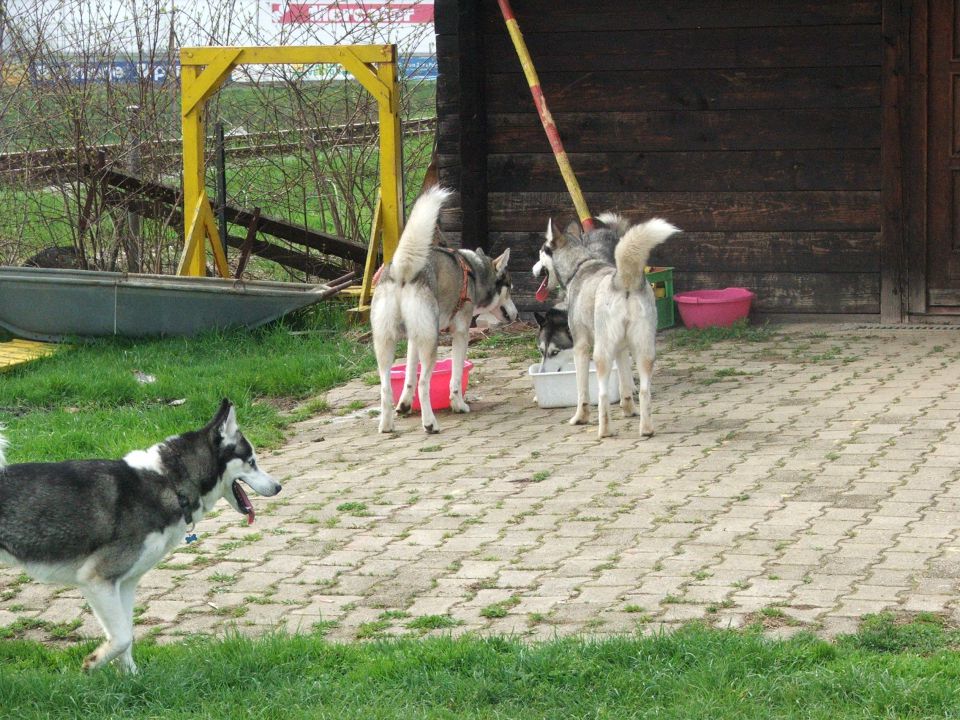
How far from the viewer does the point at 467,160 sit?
40.1 feet

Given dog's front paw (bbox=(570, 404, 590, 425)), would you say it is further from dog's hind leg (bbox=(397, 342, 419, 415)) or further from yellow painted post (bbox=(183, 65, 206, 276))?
yellow painted post (bbox=(183, 65, 206, 276))

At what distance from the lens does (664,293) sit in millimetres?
11594

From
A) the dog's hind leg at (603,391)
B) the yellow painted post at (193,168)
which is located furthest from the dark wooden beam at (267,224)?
the dog's hind leg at (603,391)

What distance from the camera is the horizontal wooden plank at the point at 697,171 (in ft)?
38.5

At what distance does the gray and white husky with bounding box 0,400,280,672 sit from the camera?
4.60 m

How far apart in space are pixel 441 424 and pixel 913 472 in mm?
3262

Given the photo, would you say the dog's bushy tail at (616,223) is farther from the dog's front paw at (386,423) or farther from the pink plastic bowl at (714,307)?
the pink plastic bowl at (714,307)

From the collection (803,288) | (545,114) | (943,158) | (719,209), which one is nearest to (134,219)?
(545,114)

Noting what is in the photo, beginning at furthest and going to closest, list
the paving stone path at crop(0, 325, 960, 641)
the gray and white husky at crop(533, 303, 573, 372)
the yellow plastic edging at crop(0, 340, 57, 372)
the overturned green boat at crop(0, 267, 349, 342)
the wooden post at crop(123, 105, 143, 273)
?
the wooden post at crop(123, 105, 143, 273)
the overturned green boat at crop(0, 267, 349, 342)
the yellow plastic edging at crop(0, 340, 57, 372)
the gray and white husky at crop(533, 303, 573, 372)
the paving stone path at crop(0, 325, 960, 641)

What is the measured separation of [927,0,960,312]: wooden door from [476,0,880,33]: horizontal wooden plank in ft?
1.96

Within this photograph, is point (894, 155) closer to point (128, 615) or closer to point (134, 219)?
point (134, 219)

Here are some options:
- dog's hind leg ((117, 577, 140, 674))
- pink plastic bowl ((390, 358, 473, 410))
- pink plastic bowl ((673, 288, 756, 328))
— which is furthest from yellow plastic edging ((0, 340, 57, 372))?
dog's hind leg ((117, 577, 140, 674))

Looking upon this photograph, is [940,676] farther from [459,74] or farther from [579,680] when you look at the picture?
[459,74]

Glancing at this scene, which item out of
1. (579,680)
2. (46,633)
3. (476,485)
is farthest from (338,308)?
(579,680)
